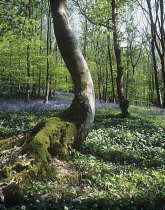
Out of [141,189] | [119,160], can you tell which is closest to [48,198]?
[141,189]

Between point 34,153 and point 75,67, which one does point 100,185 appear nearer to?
point 34,153

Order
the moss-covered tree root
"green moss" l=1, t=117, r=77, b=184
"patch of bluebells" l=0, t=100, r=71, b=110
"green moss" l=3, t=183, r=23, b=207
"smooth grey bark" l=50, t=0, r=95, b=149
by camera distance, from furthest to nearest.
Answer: "patch of bluebells" l=0, t=100, r=71, b=110, "smooth grey bark" l=50, t=0, r=95, b=149, "green moss" l=1, t=117, r=77, b=184, the moss-covered tree root, "green moss" l=3, t=183, r=23, b=207

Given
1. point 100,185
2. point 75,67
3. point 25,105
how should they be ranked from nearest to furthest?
point 100,185 → point 75,67 → point 25,105

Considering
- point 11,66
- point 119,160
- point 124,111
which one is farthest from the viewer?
point 11,66

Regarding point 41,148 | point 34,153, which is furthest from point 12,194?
point 41,148

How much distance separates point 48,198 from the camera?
2.92 m

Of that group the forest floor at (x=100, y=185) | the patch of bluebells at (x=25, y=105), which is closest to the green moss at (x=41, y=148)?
the forest floor at (x=100, y=185)

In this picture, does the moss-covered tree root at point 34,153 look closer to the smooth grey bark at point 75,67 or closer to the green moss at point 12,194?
the green moss at point 12,194

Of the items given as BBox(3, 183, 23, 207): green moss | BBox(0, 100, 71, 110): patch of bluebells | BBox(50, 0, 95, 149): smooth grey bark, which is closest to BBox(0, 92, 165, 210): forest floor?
BBox(3, 183, 23, 207): green moss

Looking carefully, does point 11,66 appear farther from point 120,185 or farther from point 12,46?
point 120,185

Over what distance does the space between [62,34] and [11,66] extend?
17813mm

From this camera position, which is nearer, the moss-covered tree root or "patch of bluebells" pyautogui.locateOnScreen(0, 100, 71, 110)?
the moss-covered tree root

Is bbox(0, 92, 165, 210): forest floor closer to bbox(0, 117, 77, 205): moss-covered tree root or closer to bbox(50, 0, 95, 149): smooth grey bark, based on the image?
bbox(0, 117, 77, 205): moss-covered tree root

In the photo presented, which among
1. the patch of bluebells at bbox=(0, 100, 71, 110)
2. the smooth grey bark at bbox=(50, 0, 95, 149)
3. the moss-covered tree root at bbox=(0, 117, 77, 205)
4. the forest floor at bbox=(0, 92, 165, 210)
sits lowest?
the forest floor at bbox=(0, 92, 165, 210)
